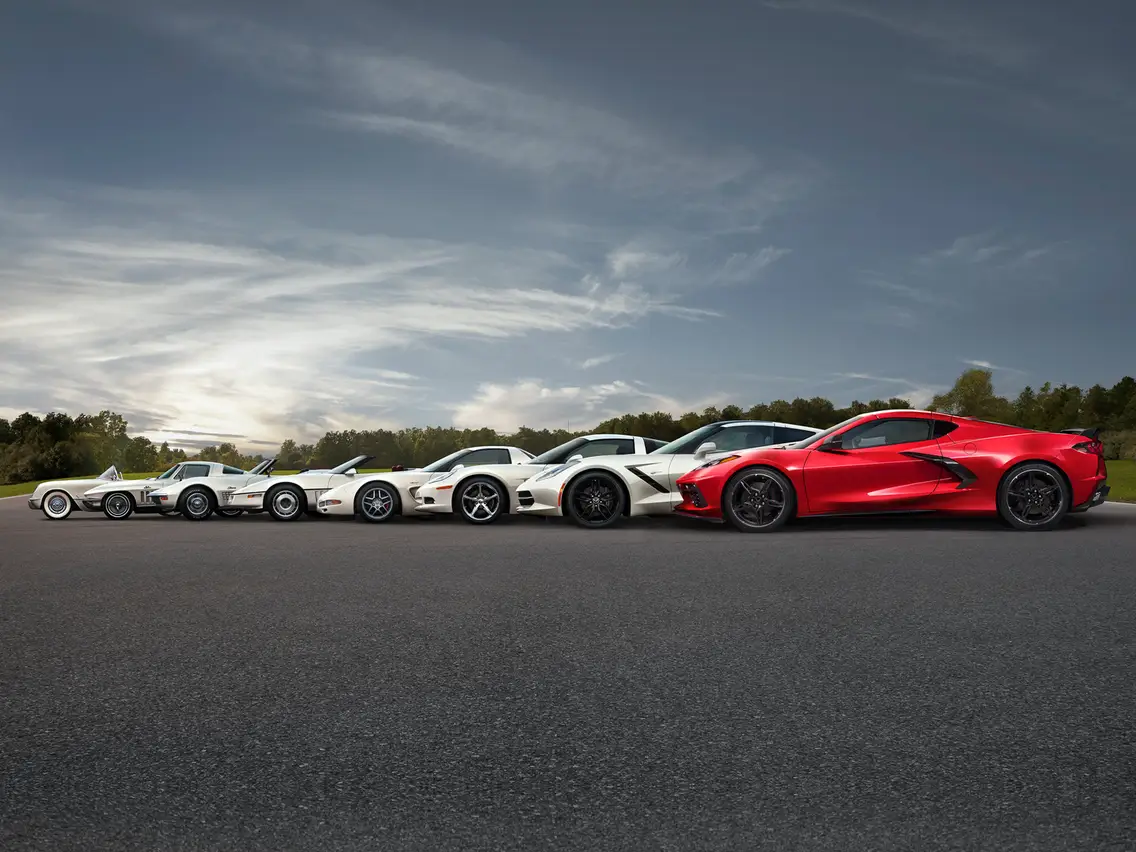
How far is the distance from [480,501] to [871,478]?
6.03m

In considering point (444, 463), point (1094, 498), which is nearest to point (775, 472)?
point (1094, 498)

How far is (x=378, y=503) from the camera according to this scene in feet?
54.5

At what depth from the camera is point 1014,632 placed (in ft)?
19.4

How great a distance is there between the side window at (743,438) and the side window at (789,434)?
0.24ft

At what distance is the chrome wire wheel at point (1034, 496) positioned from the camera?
12.4 meters

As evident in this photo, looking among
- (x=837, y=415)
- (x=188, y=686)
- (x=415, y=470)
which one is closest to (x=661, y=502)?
(x=415, y=470)

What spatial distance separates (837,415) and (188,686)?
92547 mm

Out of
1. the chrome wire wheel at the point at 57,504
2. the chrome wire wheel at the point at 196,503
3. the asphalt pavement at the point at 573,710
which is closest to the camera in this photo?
the asphalt pavement at the point at 573,710

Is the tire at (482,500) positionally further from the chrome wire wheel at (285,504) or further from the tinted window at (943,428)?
the tinted window at (943,428)

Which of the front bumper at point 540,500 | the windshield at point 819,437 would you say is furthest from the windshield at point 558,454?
the windshield at point 819,437

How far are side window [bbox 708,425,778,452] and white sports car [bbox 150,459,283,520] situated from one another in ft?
30.1

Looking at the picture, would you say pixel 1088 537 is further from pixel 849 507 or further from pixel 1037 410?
pixel 1037 410

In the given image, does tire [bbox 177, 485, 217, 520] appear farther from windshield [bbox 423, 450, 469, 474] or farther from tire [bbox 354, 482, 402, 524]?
windshield [bbox 423, 450, 469, 474]

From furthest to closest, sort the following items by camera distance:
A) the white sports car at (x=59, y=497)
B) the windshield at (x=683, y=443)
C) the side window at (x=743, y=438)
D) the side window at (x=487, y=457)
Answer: the white sports car at (x=59, y=497) → the side window at (x=487, y=457) → the windshield at (x=683, y=443) → the side window at (x=743, y=438)
